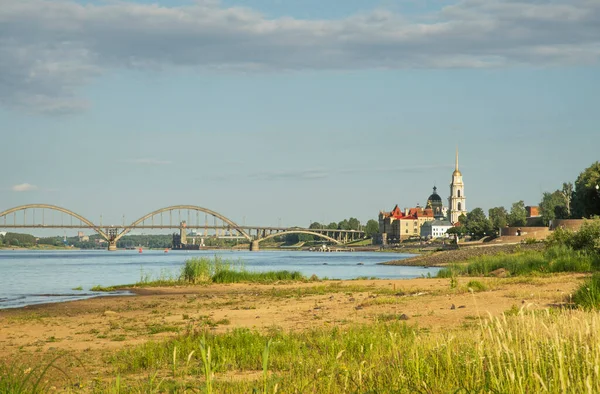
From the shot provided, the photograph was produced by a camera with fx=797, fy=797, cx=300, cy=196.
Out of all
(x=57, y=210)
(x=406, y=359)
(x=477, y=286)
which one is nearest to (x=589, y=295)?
(x=406, y=359)

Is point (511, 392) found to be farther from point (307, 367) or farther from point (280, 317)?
point (280, 317)

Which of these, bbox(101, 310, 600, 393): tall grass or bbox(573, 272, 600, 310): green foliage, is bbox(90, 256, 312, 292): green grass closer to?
bbox(573, 272, 600, 310): green foliage

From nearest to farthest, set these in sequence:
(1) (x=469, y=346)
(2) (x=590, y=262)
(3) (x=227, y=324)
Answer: (1) (x=469, y=346), (3) (x=227, y=324), (2) (x=590, y=262)

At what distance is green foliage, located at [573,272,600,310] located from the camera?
14.3 metres

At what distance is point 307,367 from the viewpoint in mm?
9625

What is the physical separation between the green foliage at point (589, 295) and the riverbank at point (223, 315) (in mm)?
527

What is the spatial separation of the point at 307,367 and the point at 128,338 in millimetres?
7316

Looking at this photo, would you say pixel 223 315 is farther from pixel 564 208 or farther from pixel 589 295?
pixel 564 208

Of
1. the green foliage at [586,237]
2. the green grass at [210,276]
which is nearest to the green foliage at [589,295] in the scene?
the green foliage at [586,237]

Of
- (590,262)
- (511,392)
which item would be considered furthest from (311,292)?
(511,392)

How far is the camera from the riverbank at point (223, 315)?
13791 mm

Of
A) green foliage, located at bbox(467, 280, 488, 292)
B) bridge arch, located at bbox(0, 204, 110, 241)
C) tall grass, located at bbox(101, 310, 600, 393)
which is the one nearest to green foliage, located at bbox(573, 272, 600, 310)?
tall grass, located at bbox(101, 310, 600, 393)

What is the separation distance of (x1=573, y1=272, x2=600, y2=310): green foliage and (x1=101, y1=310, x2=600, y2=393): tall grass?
3.45 m

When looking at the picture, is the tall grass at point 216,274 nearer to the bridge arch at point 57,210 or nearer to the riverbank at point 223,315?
the riverbank at point 223,315
